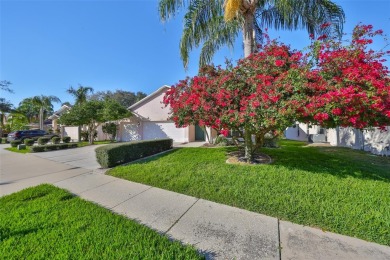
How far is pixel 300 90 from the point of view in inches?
169

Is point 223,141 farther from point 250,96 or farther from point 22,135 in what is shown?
point 22,135

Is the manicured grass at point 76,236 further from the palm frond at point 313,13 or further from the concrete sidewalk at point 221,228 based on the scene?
the palm frond at point 313,13

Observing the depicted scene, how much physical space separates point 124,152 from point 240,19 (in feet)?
24.0

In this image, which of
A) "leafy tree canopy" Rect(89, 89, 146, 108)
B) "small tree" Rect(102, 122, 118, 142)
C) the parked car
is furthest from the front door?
"leafy tree canopy" Rect(89, 89, 146, 108)

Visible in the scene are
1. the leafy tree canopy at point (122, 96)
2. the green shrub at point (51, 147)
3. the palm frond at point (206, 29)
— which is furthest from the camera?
the leafy tree canopy at point (122, 96)

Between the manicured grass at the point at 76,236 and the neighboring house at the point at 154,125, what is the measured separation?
1198 cm

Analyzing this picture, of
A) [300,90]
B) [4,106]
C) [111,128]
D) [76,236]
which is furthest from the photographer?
[4,106]

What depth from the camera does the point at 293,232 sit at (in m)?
3.06

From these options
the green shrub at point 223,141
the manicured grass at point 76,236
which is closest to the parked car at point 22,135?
the green shrub at point 223,141

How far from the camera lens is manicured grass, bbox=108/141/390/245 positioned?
3.21 meters

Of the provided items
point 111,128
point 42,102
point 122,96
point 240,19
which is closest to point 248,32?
point 240,19

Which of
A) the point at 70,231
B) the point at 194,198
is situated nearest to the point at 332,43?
the point at 194,198

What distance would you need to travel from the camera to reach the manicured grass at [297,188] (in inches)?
126

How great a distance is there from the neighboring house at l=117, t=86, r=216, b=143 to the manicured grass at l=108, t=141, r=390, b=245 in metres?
9.41
